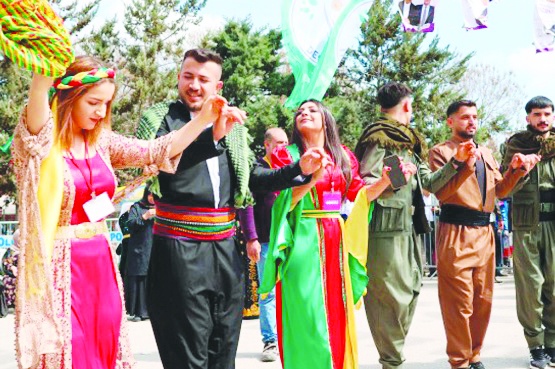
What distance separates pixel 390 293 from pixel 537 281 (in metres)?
1.52

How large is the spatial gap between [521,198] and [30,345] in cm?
417

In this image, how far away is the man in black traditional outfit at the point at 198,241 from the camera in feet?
11.3

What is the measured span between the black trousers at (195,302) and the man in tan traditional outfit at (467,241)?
2110mm

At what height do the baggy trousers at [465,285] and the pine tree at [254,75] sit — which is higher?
the pine tree at [254,75]

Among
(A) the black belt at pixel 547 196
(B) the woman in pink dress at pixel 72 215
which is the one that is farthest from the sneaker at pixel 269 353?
(B) the woman in pink dress at pixel 72 215

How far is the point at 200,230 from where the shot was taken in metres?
3.53

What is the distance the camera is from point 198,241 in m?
3.52

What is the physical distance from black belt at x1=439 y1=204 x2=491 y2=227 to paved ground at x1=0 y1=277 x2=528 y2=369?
42.8 inches

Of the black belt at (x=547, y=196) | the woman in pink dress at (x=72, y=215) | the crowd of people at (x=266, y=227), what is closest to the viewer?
the woman in pink dress at (x=72, y=215)

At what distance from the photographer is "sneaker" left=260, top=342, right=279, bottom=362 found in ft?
20.1

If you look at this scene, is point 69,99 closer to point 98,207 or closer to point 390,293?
point 98,207

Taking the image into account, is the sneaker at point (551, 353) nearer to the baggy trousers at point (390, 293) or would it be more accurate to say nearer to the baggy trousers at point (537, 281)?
the baggy trousers at point (537, 281)

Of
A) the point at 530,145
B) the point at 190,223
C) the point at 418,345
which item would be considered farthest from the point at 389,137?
the point at 418,345

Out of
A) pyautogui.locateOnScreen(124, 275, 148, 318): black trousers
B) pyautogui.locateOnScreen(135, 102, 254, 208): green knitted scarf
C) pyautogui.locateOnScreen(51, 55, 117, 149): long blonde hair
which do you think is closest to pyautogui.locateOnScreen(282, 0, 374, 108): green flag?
pyautogui.locateOnScreen(135, 102, 254, 208): green knitted scarf
